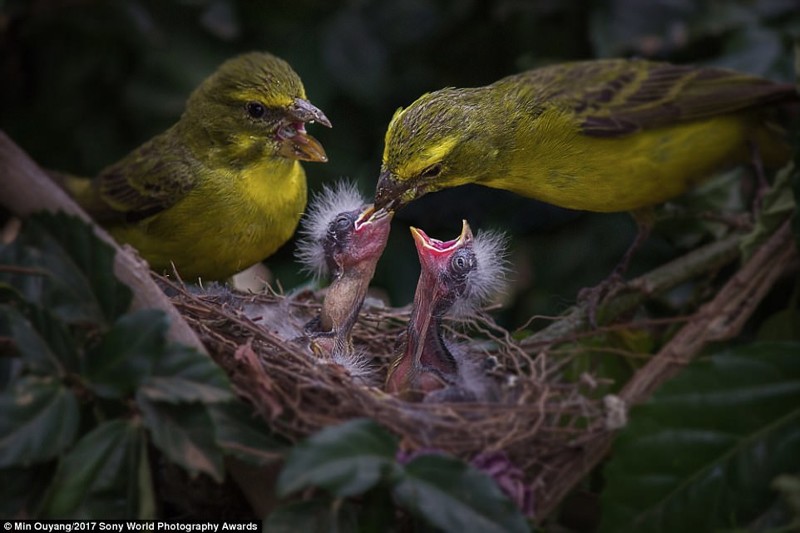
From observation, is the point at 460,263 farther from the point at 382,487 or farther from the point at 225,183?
the point at 382,487

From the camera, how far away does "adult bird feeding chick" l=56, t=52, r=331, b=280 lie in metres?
3.64

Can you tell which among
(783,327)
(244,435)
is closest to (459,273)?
(783,327)

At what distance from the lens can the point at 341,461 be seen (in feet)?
6.48

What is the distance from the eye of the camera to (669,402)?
2.34 metres

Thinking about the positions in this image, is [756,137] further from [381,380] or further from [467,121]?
[381,380]

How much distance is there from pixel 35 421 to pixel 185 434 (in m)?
0.30

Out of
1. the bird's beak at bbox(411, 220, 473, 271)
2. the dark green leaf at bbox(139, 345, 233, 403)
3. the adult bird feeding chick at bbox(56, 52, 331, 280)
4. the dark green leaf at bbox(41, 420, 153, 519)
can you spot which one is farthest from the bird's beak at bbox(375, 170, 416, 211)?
the dark green leaf at bbox(41, 420, 153, 519)

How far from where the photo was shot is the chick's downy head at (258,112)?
3555 mm

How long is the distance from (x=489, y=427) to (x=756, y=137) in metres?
2.48

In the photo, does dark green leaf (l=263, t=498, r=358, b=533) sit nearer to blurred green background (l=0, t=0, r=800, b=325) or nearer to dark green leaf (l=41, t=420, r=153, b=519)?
dark green leaf (l=41, t=420, r=153, b=519)

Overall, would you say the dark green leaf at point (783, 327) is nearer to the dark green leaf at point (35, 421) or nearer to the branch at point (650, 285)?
the branch at point (650, 285)

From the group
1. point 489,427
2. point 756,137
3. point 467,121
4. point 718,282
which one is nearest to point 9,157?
point 489,427

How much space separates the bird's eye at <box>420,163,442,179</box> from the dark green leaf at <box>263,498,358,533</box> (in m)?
1.47

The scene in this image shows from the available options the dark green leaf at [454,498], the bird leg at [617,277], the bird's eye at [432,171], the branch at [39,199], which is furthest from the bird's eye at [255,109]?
the dark green leaf at [454,498]
